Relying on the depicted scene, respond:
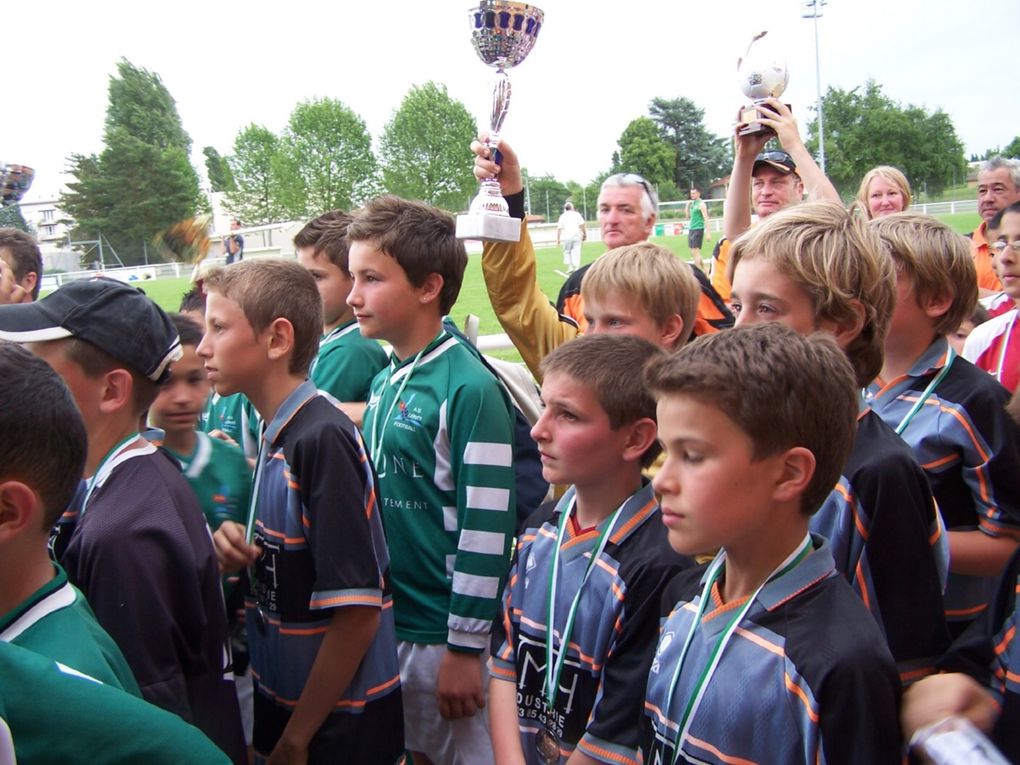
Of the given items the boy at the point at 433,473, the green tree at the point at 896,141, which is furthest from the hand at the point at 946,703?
the green tree at the point at 896,141

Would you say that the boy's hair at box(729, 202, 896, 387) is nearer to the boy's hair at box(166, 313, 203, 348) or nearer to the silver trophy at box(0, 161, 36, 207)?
the boy's hair at box(166, 313, 203, 348)

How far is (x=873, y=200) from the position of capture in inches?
226

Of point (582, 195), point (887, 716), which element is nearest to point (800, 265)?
point (887, 716)

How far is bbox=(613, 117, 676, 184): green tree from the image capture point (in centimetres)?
7631

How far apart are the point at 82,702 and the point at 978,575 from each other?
7.47 feet

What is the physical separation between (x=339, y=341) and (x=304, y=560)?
1.60 m

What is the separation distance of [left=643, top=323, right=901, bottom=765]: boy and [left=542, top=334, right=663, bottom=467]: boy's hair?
1.53 feet

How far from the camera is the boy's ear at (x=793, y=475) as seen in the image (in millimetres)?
1647

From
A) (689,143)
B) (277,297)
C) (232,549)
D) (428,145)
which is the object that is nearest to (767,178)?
(277,297)

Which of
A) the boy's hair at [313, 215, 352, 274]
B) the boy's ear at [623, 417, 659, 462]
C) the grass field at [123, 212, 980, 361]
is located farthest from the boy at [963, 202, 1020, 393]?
the grass field at [123, 212, 980, 361]

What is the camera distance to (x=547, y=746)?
7.05ft

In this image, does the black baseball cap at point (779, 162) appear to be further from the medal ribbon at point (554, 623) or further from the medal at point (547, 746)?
the medal at point (547, 746)

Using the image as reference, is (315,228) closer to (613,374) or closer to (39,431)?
(613,374)

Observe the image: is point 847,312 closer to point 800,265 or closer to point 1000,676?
point 800,265
